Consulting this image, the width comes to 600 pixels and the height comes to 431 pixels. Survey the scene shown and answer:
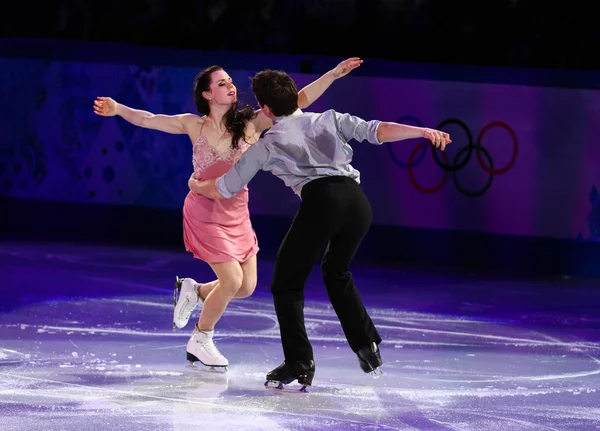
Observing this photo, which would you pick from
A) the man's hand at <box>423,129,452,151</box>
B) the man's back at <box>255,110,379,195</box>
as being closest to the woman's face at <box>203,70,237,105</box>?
the man's back at <box>255,110,379,195</box>

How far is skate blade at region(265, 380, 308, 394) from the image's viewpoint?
5.59 meters

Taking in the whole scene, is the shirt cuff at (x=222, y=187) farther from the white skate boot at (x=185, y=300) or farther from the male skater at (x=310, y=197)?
the white skate boot at (x=185, y=300)

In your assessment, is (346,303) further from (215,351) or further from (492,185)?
(492,185)

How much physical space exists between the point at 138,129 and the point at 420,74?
2.98 metres

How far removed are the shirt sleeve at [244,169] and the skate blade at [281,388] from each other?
0.93 meters

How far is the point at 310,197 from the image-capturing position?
212 inches

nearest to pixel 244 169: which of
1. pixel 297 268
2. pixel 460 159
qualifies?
pixel 297 268

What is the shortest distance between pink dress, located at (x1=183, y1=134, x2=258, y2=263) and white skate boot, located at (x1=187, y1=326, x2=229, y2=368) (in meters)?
0.39

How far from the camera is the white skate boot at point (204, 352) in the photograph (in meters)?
6.06

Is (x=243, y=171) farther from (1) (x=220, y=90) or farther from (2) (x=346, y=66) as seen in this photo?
(2) (x=346, y=66)

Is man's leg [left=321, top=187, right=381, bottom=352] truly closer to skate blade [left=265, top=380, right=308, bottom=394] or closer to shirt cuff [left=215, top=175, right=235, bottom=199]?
skate blade [left=265, top=380, right=308, bottom=394]

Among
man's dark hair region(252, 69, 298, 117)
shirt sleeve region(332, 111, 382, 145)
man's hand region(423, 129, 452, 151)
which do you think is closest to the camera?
man's hand region(423, 129, 452, 151)

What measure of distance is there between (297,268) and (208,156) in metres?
0.90

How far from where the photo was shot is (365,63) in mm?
10883
